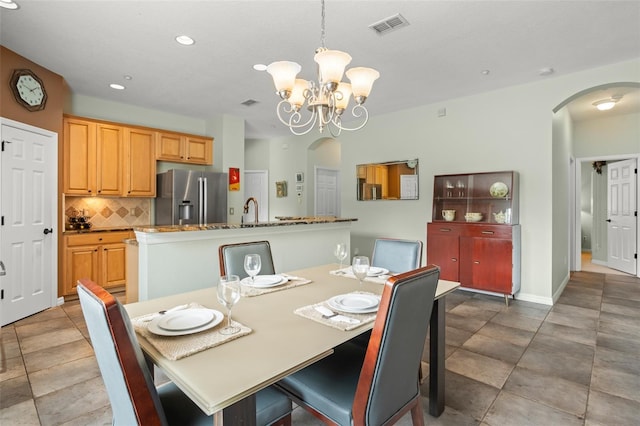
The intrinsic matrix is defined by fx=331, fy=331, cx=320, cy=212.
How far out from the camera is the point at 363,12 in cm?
248

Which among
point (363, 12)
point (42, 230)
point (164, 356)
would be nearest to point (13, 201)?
point (42, 230)

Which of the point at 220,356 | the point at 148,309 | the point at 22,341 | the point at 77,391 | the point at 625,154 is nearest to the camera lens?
the point at 220,356

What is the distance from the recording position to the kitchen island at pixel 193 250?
2.69m

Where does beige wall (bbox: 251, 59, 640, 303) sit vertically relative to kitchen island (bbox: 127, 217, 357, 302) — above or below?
above

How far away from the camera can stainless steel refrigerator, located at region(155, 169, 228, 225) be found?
4750 mm

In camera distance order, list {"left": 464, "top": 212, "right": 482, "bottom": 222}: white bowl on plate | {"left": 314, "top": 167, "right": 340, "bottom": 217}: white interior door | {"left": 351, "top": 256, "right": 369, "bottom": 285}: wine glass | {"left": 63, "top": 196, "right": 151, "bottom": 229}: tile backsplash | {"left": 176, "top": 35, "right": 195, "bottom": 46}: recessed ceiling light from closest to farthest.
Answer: {"left": 351, "top": 256, "right": 369, "bottom": 285}: wine glass, {"left": 176, "top": 35, "right": 195, "bottom": 46}: recessed ceiling light, {"left": 464, "top": 212, "right": 482, "bottom": 222}: white bowl on plate, {"left": 63, "top": 196, "right": 151, "bottom": 229}: tile backsplash, {"left": 314, "top": 167, "right": 340, "bottom": 217}: white interior door

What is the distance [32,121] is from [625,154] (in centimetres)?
827

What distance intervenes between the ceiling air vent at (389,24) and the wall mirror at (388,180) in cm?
256

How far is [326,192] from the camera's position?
7176mm

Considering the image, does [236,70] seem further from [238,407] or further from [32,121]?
[238,407]

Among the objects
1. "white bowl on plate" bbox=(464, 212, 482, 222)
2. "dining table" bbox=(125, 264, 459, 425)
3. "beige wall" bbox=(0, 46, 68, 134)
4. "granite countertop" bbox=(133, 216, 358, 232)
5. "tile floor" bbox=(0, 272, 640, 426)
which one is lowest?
Result: "tile floor" bbox=(0, 272, 640, 426)

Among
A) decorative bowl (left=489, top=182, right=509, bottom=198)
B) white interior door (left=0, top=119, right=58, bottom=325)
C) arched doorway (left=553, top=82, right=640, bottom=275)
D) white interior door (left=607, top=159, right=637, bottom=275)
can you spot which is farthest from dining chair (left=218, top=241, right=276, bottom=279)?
white interior door (left=607, top=159, right=637, bottom=275)

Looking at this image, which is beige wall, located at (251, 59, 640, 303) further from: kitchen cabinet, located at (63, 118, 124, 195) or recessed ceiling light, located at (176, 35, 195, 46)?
kitchen cabinet, located at (63, 118, 124, 195)

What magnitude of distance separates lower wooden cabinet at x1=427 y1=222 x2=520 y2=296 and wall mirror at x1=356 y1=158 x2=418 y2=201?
87cm
